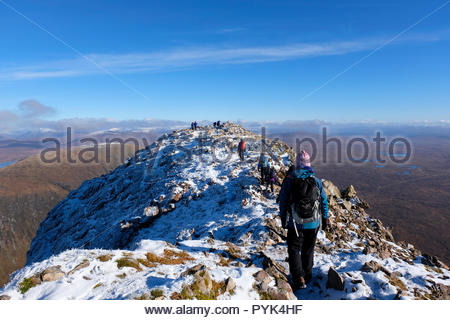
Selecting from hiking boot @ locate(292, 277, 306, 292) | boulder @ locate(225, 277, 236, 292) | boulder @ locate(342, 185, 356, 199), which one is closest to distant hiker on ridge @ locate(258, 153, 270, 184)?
boulder @ locate(342, 185, 356, 199)

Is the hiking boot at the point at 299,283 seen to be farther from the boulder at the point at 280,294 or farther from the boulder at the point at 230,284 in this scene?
the boulder at the point at 230,284

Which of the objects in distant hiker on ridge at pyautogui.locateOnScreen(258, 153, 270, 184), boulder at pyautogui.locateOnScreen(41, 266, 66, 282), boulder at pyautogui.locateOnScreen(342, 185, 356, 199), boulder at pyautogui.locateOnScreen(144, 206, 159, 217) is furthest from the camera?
boulder at pyautogui.locateOnScreen(342, 185, 356, 199)

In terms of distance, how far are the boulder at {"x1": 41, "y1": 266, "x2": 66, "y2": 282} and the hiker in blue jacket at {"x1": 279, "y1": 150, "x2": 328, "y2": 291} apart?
628 centimetres

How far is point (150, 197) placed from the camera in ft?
64.8

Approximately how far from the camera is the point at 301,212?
621 cm

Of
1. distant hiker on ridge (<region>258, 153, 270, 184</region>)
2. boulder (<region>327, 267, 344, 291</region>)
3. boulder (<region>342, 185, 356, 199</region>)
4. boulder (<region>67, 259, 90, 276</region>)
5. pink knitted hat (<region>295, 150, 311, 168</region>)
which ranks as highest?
pink knitted hat (<region>295, 150, 311, 168</region>)

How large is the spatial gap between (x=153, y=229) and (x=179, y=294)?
37.9ft

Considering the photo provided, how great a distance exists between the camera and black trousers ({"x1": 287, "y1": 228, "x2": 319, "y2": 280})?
6448mm

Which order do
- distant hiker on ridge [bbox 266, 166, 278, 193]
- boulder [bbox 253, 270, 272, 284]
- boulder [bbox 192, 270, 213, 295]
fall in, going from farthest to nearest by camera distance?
distant hiker on ridge [bbox 266, 166, 278, 193] → boulder [bbox 253, 270, 272, 284] → boulder [bbox 192, 270, 213, 295]

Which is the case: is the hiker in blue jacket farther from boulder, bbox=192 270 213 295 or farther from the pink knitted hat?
boulder, bbox=192 270 213 295

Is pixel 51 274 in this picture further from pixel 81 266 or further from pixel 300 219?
pixel 300 219

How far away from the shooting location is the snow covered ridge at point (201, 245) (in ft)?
18.9

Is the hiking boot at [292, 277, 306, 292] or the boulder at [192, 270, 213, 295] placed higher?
the boulder at [192, 270, 213, 295]

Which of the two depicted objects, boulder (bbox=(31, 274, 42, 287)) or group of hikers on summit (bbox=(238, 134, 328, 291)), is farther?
group of hikers on summit (bbox=(238, 134, 328, 291))
